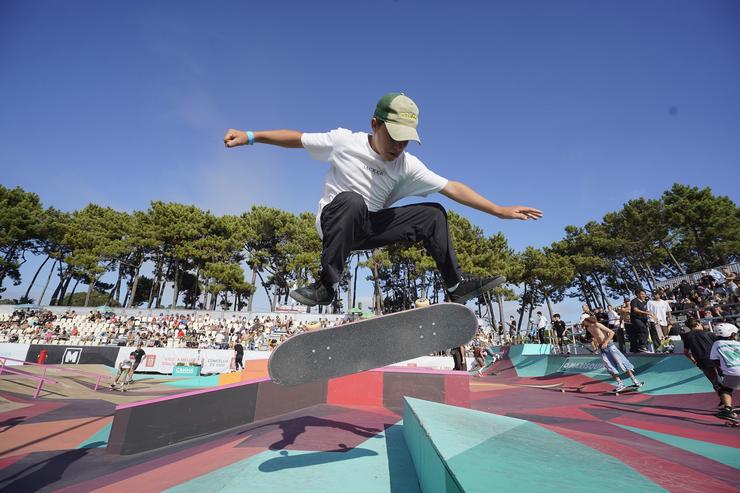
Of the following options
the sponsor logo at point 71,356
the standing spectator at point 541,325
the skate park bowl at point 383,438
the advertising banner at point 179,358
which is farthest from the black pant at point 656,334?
the sponsor logo at point 71,356

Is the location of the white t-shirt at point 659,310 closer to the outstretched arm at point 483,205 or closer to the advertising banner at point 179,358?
the outstretched arm at point 483,205

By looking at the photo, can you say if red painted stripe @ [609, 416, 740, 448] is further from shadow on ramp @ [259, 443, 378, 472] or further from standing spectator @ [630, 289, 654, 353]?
standing spectator @ [630, 289, 654, 353]

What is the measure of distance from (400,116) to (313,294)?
1681mm

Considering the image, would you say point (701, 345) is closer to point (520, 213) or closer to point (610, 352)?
point (610, 352)

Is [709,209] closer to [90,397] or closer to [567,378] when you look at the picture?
[567,378]

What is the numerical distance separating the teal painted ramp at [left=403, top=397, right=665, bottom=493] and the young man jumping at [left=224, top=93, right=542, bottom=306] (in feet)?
3.93

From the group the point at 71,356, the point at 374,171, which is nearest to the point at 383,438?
the point at 374,171

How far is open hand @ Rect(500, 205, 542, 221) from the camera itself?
3.19 metres

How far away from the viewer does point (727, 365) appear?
19.2ft

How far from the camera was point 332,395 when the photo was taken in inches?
329

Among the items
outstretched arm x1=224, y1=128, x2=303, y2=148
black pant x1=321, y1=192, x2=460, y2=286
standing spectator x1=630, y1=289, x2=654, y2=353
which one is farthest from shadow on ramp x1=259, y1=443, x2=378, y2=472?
standing spectator x1=630, y1=289, x2=654, y2=353

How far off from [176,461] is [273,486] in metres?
2.49

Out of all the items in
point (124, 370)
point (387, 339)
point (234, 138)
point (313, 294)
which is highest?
point (234, 138)

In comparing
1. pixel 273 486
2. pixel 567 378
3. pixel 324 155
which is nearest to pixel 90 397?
pixel 273 486
